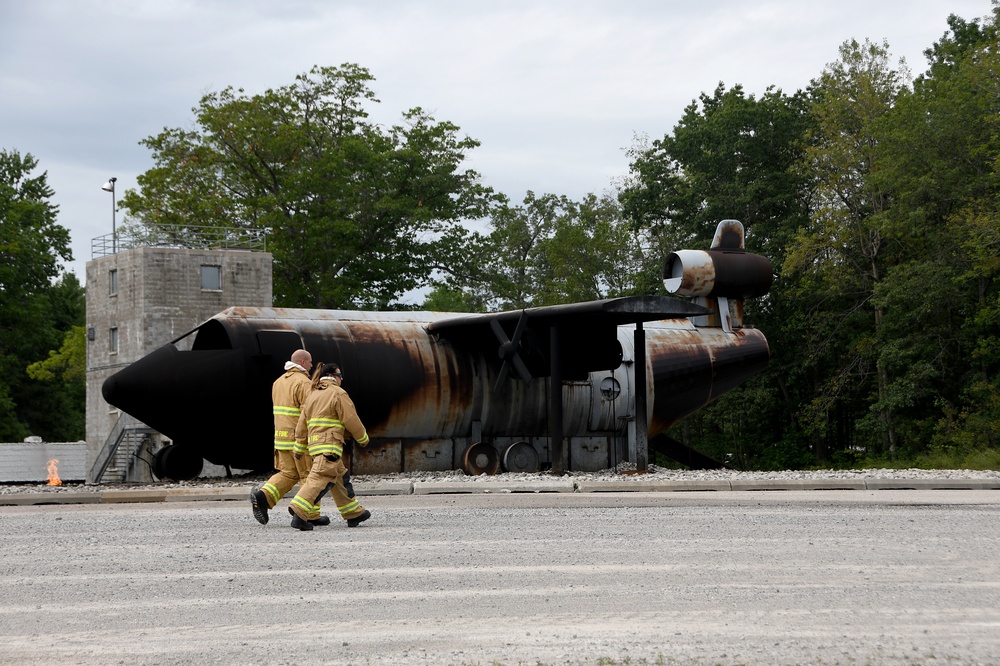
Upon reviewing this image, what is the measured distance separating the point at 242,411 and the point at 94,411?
26.9 meters

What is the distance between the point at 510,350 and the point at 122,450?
2416cm

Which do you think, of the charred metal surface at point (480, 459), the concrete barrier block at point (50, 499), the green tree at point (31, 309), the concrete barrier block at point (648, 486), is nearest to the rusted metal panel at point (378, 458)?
the charred metal surface at point (480, 459)

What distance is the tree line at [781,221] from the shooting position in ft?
131

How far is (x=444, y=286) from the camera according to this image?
56.8 m

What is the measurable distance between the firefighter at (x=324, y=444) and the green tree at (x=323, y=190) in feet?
127

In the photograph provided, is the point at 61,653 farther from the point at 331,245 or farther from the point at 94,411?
the point at 331,245

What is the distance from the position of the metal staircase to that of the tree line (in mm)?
11159

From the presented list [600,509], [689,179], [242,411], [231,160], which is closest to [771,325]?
[689,179]

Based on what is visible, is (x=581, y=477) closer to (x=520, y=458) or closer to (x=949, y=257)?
(x=520, y=458)

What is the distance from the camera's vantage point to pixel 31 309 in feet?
204

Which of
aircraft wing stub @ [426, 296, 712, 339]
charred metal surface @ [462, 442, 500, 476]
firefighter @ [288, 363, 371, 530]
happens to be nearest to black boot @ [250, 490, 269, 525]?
firefighter @ [288, 363, 371, 530]

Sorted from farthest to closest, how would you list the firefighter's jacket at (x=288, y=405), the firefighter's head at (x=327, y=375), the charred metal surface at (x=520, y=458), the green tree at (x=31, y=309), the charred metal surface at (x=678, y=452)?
the green tree at (x=31, y=309) → the charred metal surface at (x=678, y=452) → the charred metal surface at (x=520, y=458) → the firefighter's jacket at (x=288, y=405) → the firefighter's head at (x=327, y=375)

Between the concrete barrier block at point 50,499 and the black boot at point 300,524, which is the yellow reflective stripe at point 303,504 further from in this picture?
the concrete barrier block at point 50,499

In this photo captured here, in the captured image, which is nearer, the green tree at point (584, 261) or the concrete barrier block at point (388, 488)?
the concrete barrier block at point (388, 488)
